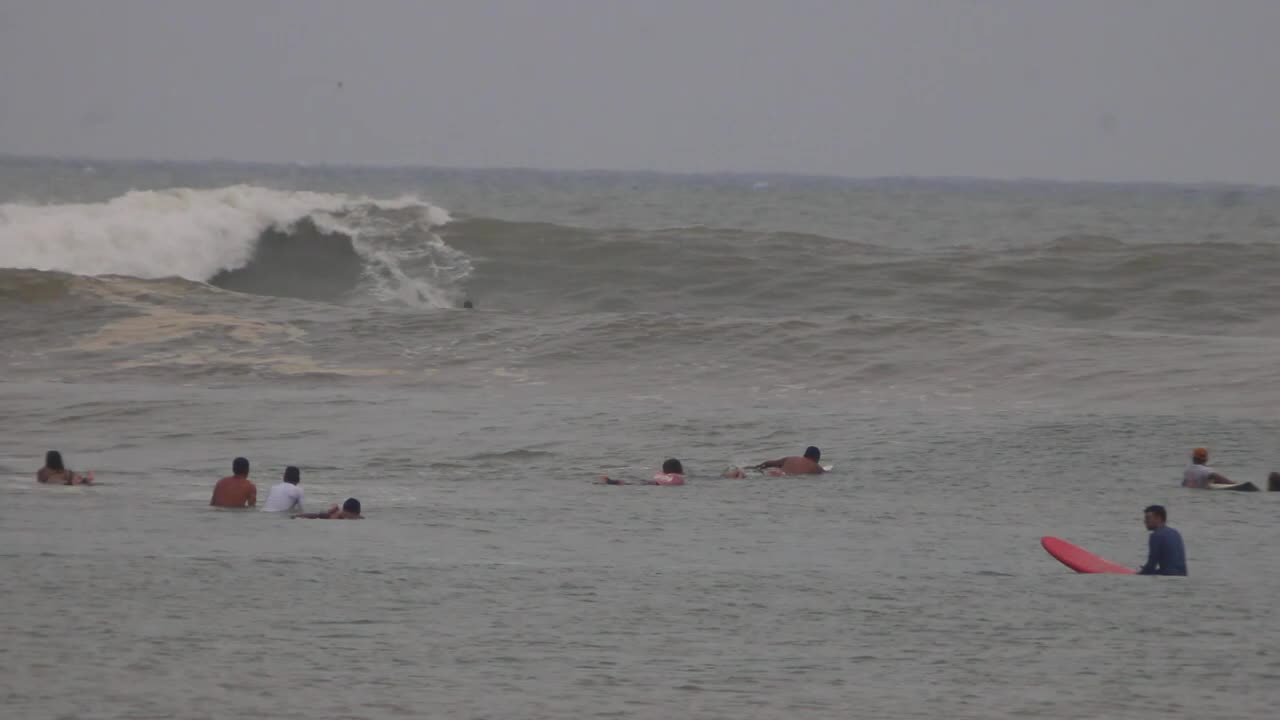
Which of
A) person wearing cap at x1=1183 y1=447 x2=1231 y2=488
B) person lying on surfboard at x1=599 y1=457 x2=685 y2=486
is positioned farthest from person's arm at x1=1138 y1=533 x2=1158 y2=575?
person lying on surfboard at x1=599 y1=457 x2=685 y2=486

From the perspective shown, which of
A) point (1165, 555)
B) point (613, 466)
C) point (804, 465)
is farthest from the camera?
point (613, 466)

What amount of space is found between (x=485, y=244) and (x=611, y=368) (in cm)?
1554

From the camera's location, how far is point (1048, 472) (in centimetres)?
1698

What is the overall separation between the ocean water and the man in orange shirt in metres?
0.51

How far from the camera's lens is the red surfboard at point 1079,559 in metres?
12.3

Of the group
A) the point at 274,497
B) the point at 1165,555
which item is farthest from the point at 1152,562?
the point at 274,497

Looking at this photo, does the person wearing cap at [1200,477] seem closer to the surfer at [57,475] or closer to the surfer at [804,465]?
the surfer at [804,465]

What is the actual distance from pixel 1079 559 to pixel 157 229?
29.7 metres

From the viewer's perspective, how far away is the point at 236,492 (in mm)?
15031

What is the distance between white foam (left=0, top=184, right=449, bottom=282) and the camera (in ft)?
121

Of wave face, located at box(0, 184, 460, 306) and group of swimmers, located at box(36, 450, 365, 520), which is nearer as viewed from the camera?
group of swimmers, located at box(36, 450, 365, 520)

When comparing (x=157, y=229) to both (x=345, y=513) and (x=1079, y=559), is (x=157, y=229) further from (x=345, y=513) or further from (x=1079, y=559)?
(x=1079, y=559)

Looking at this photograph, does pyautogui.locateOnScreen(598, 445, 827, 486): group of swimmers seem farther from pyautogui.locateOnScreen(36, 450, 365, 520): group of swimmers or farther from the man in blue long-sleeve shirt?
the man in blue long-sleeve shirt

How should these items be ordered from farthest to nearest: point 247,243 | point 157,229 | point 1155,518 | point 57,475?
1. point 247,243
2. point 157,229
3. point 57,475
4. point 1155,518
